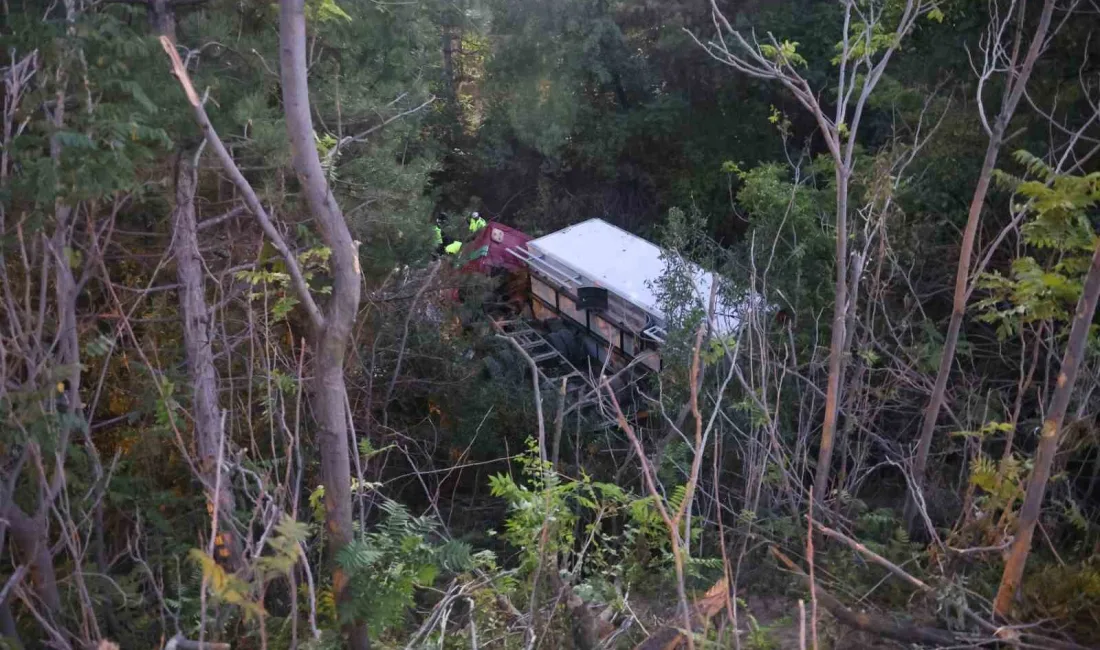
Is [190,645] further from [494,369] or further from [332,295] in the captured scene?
[494,369]

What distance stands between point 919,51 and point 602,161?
9.28 m

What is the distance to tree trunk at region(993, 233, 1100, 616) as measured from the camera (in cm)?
443

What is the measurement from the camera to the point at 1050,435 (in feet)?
15.1

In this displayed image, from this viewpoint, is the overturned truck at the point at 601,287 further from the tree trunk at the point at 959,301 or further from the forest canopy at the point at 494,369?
the tree trunk at the point at 959,301

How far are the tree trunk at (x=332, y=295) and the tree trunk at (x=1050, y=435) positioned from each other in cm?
337

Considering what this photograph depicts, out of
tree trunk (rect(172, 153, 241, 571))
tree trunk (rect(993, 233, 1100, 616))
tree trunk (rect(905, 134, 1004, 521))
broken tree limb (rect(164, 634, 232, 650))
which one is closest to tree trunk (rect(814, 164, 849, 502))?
tree trunk (rect(905, 134, 1004, 521))

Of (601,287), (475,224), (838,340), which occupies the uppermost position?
(838,340)

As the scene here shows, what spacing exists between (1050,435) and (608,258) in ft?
29.7

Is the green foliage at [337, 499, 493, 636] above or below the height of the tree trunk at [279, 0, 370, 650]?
below

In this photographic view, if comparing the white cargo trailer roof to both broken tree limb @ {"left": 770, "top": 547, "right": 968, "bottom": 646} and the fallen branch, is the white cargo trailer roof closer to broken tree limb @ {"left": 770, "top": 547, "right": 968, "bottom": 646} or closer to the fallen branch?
broken tree limb @ {"left": 770, "top": 547, "right": 968, "bottom": 646}

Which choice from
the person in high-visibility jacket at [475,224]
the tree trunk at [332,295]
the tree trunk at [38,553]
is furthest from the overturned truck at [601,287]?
the tree trunk at [38,553]

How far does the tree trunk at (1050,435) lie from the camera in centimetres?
443

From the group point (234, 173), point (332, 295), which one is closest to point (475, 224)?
point (332, 295)

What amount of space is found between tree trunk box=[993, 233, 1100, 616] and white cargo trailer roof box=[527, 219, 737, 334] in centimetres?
649
